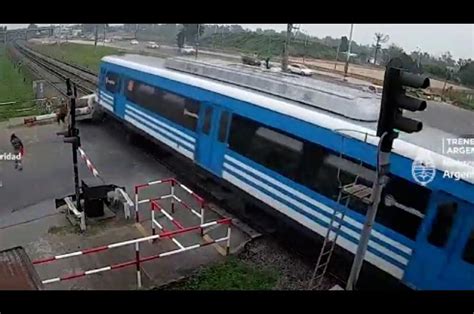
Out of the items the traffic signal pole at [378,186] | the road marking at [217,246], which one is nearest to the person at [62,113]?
the road marking at [217,246]

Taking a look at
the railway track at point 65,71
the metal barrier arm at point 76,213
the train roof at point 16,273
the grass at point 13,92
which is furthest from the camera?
the railway track at point 65,71

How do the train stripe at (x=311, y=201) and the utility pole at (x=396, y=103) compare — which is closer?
the utility pole at (x=396, y=103)

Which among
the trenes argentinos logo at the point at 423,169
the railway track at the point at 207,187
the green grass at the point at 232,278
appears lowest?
the green grass at the point at 232,278

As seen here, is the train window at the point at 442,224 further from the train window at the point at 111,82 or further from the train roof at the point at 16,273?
the train window at the point at 111,82

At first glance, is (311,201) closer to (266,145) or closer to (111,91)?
(266,145)

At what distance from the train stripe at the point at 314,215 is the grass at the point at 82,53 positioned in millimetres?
1899

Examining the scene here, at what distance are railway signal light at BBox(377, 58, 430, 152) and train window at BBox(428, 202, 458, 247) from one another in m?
0.77

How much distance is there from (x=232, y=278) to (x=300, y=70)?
→ 86.3 inches

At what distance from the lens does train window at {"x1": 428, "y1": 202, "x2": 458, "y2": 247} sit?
252 cm

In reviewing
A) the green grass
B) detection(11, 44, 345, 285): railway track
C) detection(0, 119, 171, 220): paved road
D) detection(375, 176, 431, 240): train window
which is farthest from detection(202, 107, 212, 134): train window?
detection(375, 176, 431, 240): train window

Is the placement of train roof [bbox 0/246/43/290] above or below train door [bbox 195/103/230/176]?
below

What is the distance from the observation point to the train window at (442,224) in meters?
2.52

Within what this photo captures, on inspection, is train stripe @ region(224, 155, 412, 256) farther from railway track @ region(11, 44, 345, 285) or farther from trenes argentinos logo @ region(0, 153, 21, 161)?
trenes argentinos logo @ region(0, 153, 21, 161)
